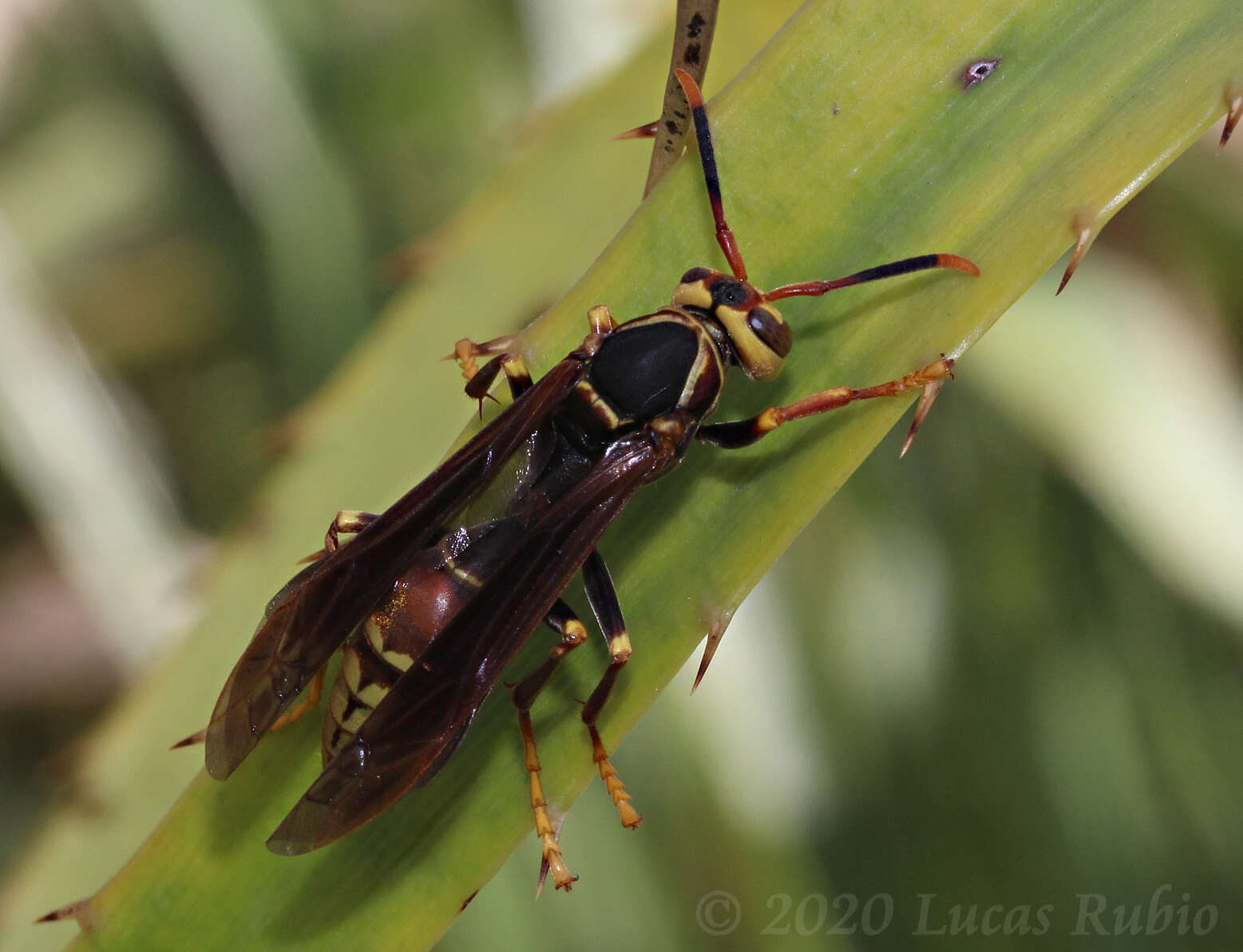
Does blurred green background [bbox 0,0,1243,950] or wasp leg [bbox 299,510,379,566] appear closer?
A: wasp leg [bbox 299,510,379,566]

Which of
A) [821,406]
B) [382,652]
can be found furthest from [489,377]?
[821,406]

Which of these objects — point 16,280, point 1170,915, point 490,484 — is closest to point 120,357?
point 16,280

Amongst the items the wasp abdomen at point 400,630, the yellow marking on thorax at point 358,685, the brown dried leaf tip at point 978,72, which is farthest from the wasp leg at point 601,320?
the yellow marking on thorax at point 358,685

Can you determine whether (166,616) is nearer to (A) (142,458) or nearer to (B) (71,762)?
(A) (142,458)

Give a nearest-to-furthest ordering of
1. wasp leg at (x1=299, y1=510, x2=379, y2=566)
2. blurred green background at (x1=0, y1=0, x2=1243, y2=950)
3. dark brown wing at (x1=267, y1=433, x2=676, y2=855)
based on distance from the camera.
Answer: dark brown wing at (x1=267, y1=433, x2=676, y2=855) → wasp leg at (x1=299, y1=510, x2=379, y2=566) → blurred green background at (x1=0, y1=0, x2=1243, y2=950)

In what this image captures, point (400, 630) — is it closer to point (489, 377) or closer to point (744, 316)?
point (489, 377)

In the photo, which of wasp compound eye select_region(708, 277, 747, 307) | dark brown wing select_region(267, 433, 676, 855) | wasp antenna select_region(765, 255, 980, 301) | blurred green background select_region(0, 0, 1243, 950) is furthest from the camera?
blurred green background select_region(0, 0, 1243, 950)

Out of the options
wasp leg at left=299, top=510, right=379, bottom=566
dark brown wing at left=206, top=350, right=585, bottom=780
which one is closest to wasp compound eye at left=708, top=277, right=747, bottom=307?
dark brown wing at left=206, top=350, right=585, bottom=780

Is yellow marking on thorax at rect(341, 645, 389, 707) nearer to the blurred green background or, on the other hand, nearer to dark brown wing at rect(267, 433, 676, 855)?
dark brown wing at rect(267, 433, 676, 855)
